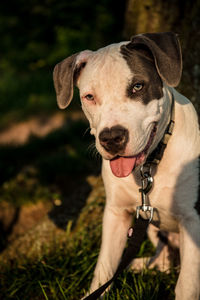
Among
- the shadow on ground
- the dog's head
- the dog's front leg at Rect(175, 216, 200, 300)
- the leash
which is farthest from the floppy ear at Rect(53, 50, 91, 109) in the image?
the shadow on ground

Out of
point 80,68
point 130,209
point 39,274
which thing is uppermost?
point 80,68

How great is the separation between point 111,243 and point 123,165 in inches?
31.6

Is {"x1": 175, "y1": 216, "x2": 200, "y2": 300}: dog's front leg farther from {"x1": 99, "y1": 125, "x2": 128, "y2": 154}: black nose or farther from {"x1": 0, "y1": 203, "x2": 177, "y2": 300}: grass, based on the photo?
{"x1": 99, "y1": 125, "x2": 128, "y2": 154}: black nose

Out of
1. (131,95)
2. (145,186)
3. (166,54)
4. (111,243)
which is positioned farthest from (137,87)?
(111,243)

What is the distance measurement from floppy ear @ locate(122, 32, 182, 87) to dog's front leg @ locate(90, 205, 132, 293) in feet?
3.78

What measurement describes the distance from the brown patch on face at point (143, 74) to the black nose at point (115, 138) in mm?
278

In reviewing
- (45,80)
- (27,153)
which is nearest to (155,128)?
(27,153)

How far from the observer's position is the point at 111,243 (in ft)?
10.3

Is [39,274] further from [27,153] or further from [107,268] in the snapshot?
[27,153]

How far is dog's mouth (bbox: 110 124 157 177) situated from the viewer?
2.65m

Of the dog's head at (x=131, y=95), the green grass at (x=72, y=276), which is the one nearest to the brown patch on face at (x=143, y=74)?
the dog's head at (x=131, y=95)

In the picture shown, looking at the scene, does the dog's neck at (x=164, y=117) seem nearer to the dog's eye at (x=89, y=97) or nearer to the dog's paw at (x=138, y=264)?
the dog's eye at (x=89, y=97)

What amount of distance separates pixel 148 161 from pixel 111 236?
0.70m

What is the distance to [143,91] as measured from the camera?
2662 mm
